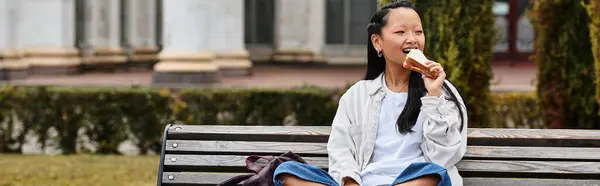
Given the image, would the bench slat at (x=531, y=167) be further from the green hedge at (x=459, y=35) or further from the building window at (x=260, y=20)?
the building window at (x=260, y=20)

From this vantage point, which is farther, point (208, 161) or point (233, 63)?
point (233, 63)

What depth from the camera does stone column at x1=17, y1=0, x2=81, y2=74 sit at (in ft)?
72.0

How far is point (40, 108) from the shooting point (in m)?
11.0

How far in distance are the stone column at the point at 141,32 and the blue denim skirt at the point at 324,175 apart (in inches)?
893

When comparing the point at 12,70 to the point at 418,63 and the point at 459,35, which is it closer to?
the point at 459,35

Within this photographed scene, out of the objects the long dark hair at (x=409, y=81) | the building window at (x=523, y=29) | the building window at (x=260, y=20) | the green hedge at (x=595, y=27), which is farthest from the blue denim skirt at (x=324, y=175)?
the building window at (x=260, y=20)

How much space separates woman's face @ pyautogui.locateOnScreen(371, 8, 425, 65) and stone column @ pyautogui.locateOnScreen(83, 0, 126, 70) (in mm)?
20388

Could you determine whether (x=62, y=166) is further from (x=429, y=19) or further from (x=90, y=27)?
(x=90, y=27)

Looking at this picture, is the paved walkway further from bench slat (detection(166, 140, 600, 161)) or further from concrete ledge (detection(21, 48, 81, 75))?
bench slat (detection(166, 140, 600, 161))

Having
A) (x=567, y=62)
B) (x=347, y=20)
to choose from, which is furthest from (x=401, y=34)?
(x=347, y=20)

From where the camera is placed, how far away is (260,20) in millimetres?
27750

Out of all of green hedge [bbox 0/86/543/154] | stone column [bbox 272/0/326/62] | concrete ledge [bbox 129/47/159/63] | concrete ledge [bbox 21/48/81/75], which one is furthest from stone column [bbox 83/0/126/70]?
green hedge [bbox 0/86/543/154]

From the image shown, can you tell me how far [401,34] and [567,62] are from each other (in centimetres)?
448

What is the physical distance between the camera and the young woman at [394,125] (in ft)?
13.9
